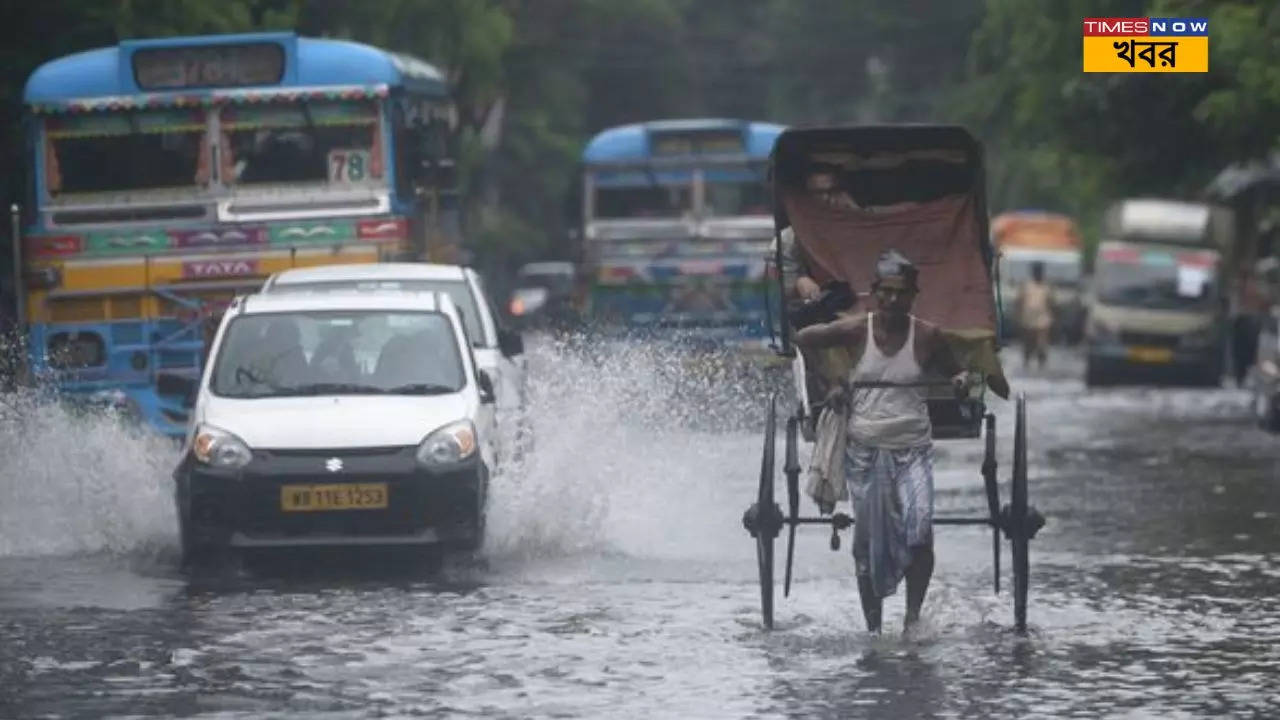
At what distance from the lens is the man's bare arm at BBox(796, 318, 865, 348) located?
43.1 feet

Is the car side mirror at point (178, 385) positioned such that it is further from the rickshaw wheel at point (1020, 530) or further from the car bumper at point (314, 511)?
the rickshaw wheel at point (1020, 530)

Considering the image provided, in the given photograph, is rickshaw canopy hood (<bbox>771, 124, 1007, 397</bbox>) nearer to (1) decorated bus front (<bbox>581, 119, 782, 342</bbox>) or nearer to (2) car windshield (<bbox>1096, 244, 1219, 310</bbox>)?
(1) decorated bus front (<bbox>581, 119, 782, 342</bbox>)

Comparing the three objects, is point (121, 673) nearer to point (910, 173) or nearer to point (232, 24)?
point (910, 173)

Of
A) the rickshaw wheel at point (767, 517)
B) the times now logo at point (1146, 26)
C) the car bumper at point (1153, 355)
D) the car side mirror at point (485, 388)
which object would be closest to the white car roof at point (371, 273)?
the car side mirror at point (485, 388)

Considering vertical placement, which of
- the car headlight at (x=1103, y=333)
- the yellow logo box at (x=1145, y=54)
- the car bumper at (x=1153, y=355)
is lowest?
the car bumper at (x=1153, y=355)

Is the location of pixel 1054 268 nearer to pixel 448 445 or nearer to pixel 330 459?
pixel 448 445

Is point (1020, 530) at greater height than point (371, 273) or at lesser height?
lesser

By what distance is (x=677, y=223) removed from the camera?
30.8 m

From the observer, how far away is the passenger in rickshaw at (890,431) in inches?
512

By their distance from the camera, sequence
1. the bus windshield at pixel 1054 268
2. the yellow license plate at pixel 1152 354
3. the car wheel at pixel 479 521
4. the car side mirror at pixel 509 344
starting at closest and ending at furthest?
the car wheel at pixel 479 521 < the car side mirror at pixel 509 344 < the yellow license plate at pixel 1152 354 < the bus windshield at pixel 1054 268

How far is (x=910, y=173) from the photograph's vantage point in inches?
592

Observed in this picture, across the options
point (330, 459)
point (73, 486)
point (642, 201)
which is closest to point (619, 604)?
point (330, 459)

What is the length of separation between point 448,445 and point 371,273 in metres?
4.44

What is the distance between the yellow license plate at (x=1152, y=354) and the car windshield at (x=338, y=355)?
2885 centimetres
